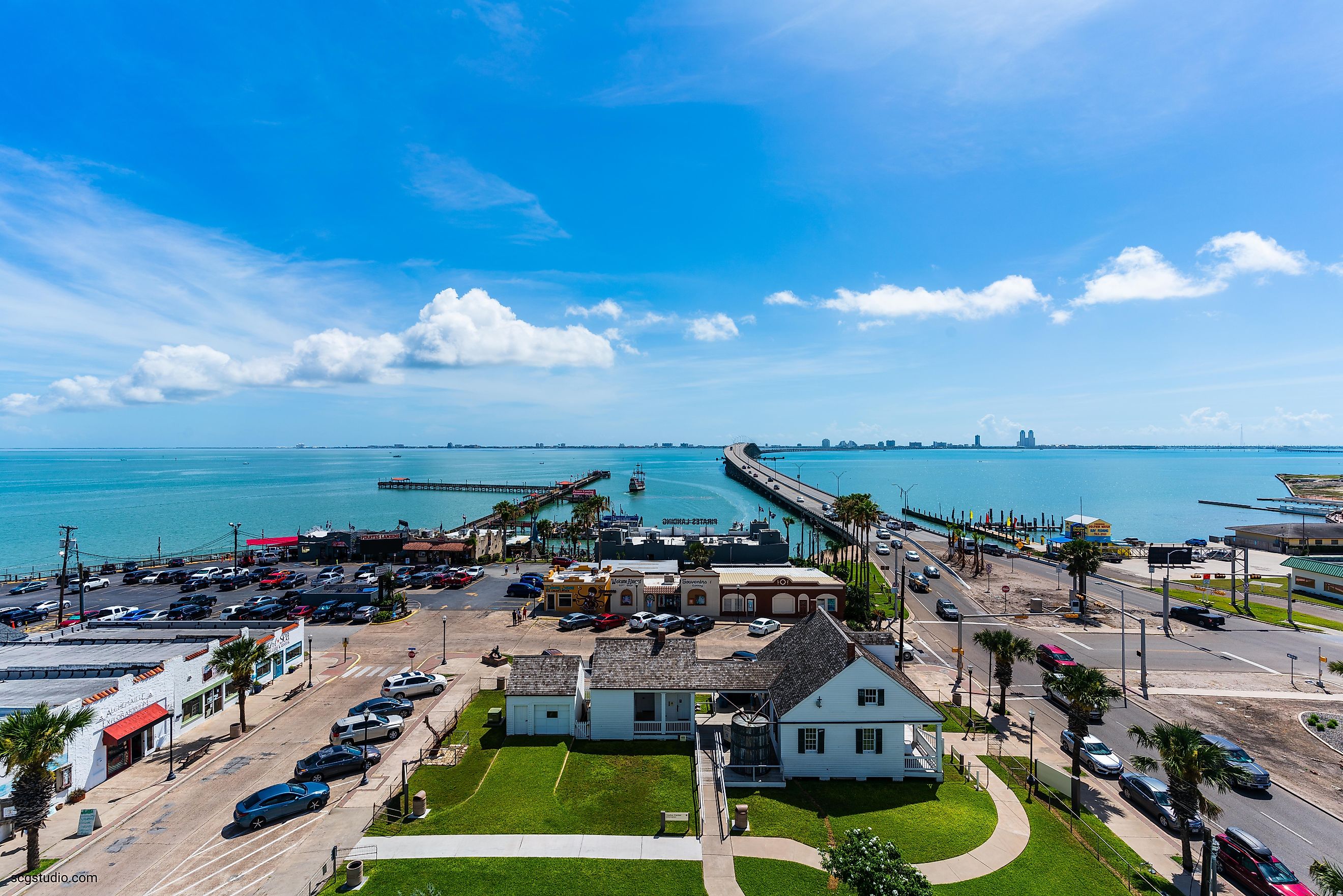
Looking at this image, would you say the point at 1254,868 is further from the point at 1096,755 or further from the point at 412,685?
the point at 412,685

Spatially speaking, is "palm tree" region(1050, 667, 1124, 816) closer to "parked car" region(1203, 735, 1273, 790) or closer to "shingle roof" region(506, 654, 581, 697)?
"parked car" region(1203, 735, 1273, 790)

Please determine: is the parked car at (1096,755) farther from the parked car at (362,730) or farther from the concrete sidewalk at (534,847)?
the parked car at (362,730)

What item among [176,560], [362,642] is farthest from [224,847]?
[176,560]

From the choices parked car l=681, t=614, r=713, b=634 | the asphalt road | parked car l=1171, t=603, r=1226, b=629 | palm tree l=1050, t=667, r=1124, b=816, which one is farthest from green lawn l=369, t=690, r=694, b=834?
parked car l=1171, t=603, r=1226, b=629

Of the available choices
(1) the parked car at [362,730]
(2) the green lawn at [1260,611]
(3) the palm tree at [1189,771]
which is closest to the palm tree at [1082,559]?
(2) the green lawn at [1260,611]

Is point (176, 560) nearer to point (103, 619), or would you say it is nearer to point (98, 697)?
point (103, 619)

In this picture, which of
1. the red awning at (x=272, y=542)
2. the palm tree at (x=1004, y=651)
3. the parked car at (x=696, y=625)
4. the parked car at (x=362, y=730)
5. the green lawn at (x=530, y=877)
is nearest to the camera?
the green lawn at (x=530, y=877)
